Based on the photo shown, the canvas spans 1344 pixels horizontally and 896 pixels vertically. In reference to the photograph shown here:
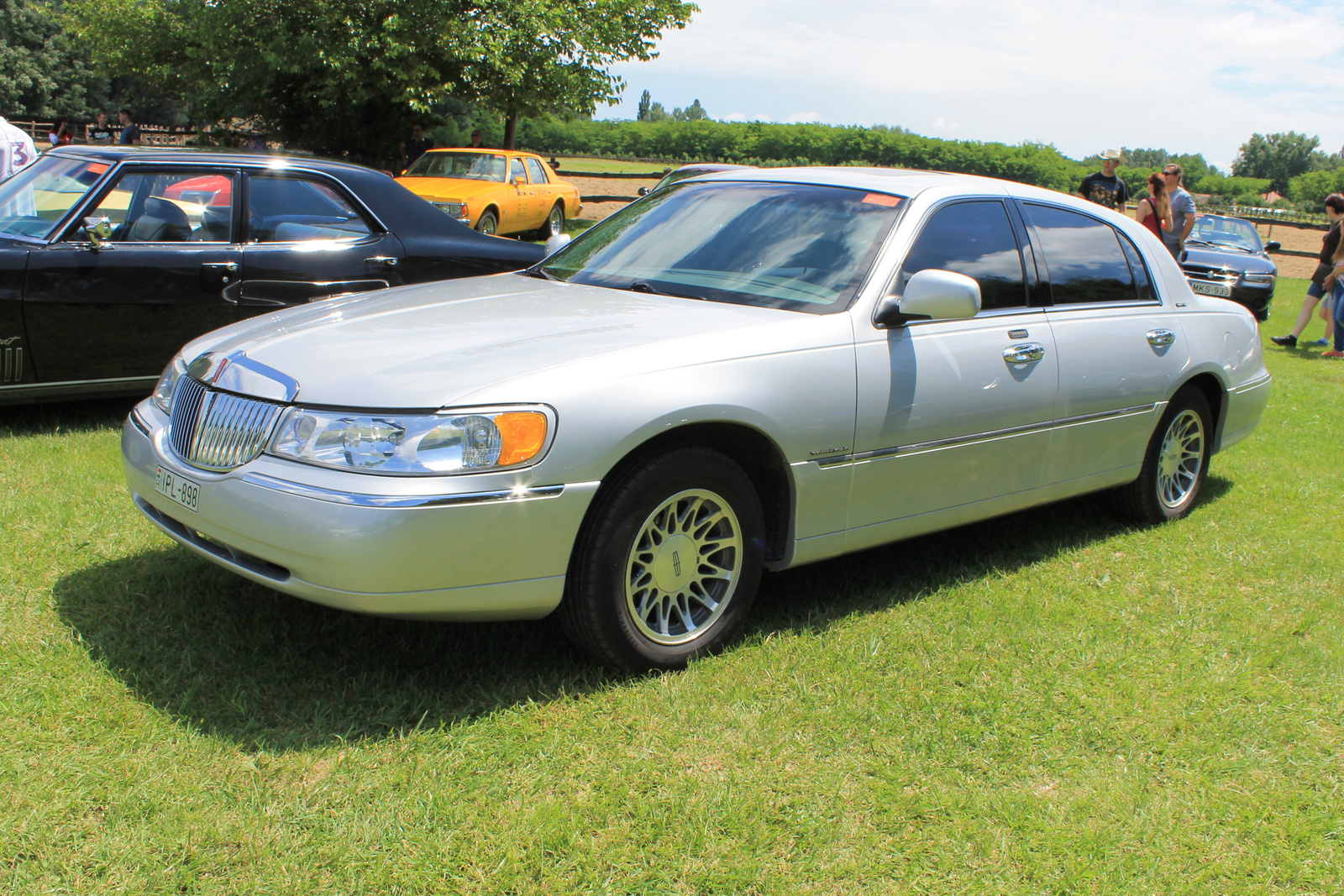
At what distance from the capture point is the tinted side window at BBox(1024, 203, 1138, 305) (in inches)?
174

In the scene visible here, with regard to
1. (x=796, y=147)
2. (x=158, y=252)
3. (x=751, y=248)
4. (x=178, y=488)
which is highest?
(x=796, y=147)

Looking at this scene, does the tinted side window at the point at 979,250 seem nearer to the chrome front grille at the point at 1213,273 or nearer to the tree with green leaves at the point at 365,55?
the chrome front grille at the point at 1213,273

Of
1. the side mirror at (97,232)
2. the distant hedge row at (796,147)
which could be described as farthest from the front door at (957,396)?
the distant hedge row at (796,147)

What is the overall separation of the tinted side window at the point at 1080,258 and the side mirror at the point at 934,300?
969 mm

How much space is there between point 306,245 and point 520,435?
3.87m

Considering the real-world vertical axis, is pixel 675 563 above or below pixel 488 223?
below

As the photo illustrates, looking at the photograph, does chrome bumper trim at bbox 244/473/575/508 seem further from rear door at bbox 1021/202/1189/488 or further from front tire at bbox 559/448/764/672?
rear door at bbox 1021/202/1189/488

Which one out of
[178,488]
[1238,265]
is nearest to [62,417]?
[178,488]

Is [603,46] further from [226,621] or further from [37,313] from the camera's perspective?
[226,621]

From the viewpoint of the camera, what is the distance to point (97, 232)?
222 inches

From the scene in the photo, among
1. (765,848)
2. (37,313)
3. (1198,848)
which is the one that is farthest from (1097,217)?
(37,313)

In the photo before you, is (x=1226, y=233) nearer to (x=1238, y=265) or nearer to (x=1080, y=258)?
(x=1238, y=265)

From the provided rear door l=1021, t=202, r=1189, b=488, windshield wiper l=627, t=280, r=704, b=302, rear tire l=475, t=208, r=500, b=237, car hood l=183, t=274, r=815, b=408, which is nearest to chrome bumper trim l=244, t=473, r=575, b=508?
car hood l=183, t=274, r=815, b=408

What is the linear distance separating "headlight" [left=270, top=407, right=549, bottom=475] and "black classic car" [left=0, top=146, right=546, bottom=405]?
3.41 meters
